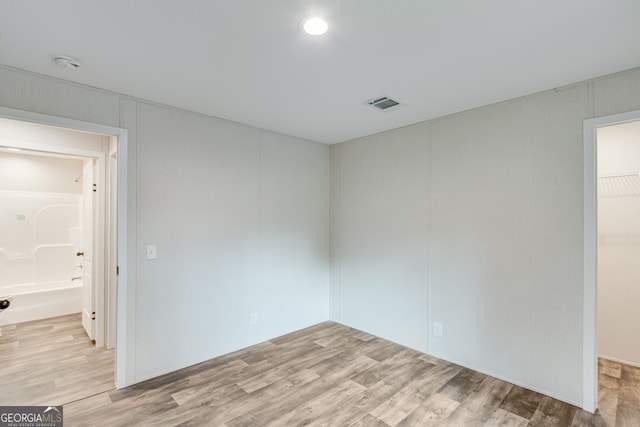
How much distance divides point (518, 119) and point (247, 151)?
8.61 feet

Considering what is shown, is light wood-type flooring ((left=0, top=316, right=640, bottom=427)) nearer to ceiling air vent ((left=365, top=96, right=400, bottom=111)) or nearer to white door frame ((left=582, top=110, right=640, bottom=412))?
white door frame ((left=582, top=110, right=640, bottom=412))

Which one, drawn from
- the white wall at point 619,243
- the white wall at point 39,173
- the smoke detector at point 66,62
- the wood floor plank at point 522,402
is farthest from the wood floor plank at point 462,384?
the white wall at point 39,173

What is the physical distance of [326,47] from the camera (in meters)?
1.88

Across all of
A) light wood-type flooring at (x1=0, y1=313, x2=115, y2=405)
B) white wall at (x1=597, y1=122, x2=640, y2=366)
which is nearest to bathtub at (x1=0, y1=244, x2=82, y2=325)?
light wood-type flooring at (x1=0, y1=313, x2=115, y2=405)

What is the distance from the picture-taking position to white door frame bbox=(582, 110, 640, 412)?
2254mm

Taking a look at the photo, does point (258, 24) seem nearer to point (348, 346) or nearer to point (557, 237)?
point (557, 237)

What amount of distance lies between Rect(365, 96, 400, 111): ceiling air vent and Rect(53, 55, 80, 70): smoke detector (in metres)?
2.16

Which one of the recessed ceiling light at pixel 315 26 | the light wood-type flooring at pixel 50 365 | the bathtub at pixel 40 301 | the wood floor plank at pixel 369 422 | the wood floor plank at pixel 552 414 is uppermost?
the recessed ceiling light at pixel 315 26

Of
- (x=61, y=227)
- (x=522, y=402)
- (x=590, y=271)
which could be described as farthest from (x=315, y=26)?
(x=61, y=227)

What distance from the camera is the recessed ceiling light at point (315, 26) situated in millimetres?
1617

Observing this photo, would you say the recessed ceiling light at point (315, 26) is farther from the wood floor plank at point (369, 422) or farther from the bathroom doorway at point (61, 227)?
the bathroom doorway at point (61, 227)

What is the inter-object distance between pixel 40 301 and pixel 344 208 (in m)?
4.41

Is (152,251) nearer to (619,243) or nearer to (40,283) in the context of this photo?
(40,283)

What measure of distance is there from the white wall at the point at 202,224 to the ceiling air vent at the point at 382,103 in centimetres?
135
